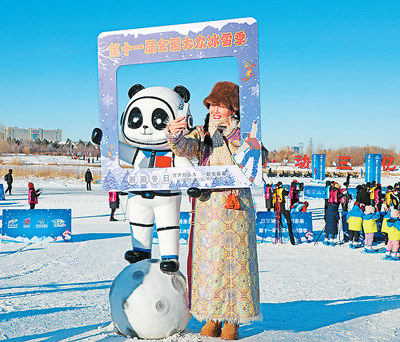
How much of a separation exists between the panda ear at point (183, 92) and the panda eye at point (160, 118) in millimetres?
288

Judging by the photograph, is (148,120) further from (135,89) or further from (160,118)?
(135,89)

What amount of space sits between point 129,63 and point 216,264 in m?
1.70

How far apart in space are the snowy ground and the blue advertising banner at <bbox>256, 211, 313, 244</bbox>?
424mm

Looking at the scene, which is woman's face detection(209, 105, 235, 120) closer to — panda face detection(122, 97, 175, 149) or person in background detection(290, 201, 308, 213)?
panda face detection(122, 97, 175, 149)

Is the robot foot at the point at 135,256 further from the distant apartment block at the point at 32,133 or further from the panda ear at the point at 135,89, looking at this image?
the distant apartment block at the point at 32,133

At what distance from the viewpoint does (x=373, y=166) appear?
24562 millimetres

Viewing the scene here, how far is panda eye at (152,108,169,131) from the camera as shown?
400 centimetres

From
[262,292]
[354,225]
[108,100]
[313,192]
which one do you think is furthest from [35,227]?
[313,192]

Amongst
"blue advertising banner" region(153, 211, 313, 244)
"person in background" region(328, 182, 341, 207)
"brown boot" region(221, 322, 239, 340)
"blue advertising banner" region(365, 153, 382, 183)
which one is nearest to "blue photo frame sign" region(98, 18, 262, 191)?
"brown boot" region(221, 322, 239, 340)

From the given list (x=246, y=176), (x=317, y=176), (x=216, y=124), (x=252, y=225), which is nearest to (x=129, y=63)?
(x=216, y=124)

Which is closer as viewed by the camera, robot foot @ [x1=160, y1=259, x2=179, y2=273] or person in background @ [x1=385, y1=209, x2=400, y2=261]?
robot foot @ [x1=160, y1=259, x2=179, y2=273]

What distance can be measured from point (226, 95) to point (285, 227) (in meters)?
8.23

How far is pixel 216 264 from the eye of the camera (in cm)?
346

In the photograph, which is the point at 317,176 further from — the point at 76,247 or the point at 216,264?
the point at 216,264
